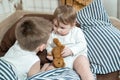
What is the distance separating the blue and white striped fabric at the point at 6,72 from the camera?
3.87ft

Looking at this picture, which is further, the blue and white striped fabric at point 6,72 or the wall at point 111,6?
the wall at point 111,6

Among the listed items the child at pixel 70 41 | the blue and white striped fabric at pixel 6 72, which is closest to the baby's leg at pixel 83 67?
the child at pixel 70 41

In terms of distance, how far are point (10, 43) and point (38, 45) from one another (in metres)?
0.45

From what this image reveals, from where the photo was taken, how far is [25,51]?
49.3 inches

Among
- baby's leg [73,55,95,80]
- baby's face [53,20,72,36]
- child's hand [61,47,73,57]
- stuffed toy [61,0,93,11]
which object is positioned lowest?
baby's leg [73,55,95,80]

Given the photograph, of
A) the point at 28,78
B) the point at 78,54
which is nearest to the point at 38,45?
the point at 28,78

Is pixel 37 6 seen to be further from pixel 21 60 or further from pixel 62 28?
pixel 21 60

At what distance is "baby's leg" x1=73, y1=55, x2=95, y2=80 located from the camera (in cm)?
136

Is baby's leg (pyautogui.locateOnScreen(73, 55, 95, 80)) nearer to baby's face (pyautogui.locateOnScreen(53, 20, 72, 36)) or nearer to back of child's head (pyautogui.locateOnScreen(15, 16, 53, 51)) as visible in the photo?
baby's face (pyautogui.locateOnScreen(53, 20, 72, 36))

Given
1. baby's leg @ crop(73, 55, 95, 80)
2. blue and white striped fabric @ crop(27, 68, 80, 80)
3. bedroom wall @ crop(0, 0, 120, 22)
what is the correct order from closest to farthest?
blue and white striped fabric @ crop(27, 68, 80, 80)
baby's leg @ crop(73, 55, 95, 80)
bedroom wall @ crop(0, 0, 120, 22)

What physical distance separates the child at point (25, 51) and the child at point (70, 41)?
6.8 inches

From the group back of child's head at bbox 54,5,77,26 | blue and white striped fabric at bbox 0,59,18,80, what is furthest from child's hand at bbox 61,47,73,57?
blue and white striped fabric at bbox 0,59,18,80

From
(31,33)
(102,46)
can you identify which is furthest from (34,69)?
(102,46)

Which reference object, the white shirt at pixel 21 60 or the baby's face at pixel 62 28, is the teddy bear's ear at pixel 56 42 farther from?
the white shirt at pixel 21 60
